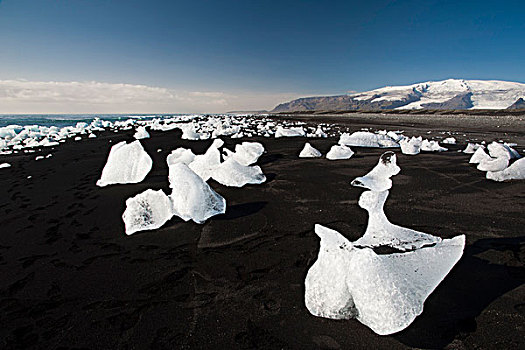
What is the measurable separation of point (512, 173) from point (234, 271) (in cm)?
366

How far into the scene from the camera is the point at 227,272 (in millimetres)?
1624

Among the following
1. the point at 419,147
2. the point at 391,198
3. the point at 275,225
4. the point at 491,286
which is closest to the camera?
the point at 491,286

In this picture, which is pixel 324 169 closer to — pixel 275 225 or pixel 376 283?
pixel 275 225

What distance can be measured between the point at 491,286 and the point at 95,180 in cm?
461

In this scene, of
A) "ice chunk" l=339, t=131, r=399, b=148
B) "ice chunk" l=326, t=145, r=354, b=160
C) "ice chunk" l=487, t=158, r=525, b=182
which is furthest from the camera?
"ice chunk" l=339, t=131, r=399, b=148

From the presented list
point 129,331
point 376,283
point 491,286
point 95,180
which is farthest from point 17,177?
point 491,286

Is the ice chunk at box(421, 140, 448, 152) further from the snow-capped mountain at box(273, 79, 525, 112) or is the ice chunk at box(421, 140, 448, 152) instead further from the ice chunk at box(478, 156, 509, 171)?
the snow-capped mountain at box(273, 79, 525, 112)

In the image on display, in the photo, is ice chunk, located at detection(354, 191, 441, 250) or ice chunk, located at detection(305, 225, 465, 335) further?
ice chunk, located at detection(354, 191, 441, 250)

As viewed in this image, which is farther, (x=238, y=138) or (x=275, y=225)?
(x=238, y=138)

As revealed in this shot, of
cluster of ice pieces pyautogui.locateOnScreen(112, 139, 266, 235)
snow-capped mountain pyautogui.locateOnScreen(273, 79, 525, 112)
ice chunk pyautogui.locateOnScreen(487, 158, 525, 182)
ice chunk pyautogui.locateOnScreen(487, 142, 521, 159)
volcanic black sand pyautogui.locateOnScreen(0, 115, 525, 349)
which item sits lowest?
volcanic black sand pyautogui.locateOnScreen(0, 115, 525, 349)

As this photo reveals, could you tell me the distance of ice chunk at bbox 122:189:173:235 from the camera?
222 centimetres

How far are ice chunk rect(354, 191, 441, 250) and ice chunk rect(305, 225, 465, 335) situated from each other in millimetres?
260

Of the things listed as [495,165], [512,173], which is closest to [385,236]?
[512,173]

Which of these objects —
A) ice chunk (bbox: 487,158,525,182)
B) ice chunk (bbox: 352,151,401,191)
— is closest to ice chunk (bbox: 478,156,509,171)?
ice chunk (bbox: 487,158,525,182)
